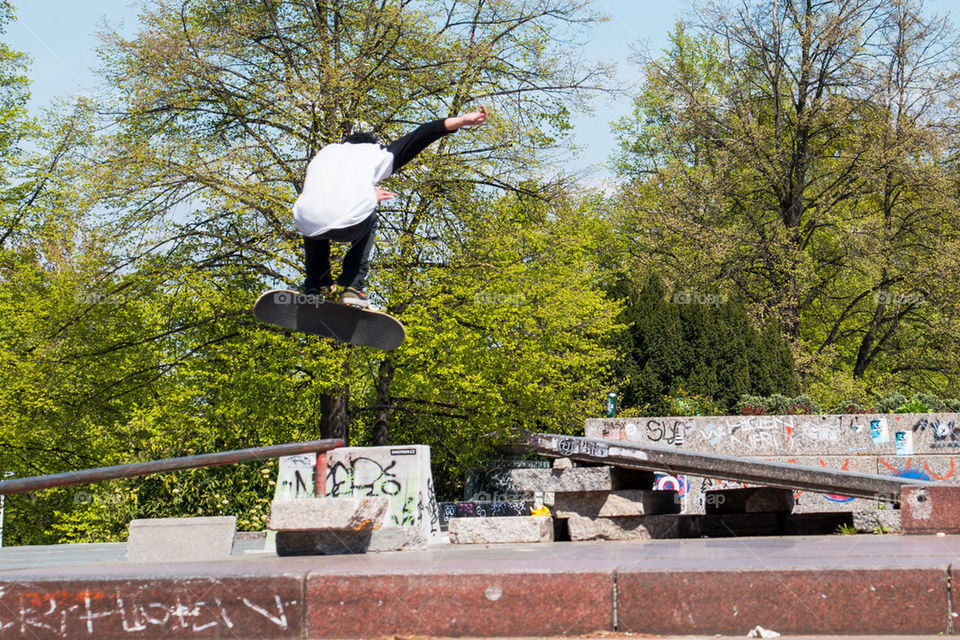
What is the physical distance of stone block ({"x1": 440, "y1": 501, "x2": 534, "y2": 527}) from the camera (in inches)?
698

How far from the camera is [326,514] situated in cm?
808

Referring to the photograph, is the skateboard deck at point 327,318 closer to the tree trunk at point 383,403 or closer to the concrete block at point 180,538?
the concrete block at point 180,538

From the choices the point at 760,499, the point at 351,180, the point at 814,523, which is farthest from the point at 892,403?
the point at 351,180

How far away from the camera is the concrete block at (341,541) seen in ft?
27.8

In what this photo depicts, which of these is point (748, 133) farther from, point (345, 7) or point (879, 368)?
point (345, 7)

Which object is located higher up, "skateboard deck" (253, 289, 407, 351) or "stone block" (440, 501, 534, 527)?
"skateboard deck" (253, 289, 407, 351)

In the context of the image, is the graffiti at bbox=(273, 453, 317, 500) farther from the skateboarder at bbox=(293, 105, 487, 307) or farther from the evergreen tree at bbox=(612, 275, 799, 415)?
the evergreen tree at bbox=(612, 275, 799, 415)

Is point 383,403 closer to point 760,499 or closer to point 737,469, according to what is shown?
point 760,499

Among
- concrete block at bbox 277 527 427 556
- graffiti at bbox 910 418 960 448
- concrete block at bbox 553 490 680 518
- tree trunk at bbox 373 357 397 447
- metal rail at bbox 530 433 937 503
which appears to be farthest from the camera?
tree trunk at bbox 373 357 397 447

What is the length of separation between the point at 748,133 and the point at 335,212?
1061 inches

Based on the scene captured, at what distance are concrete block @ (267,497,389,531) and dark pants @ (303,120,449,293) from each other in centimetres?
186

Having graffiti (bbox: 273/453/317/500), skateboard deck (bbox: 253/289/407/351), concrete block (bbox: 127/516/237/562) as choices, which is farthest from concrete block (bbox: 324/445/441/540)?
skateboard deck (bbox: 253/289/407/351)

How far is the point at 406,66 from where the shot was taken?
70.7 ft

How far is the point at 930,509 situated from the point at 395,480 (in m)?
5.85
